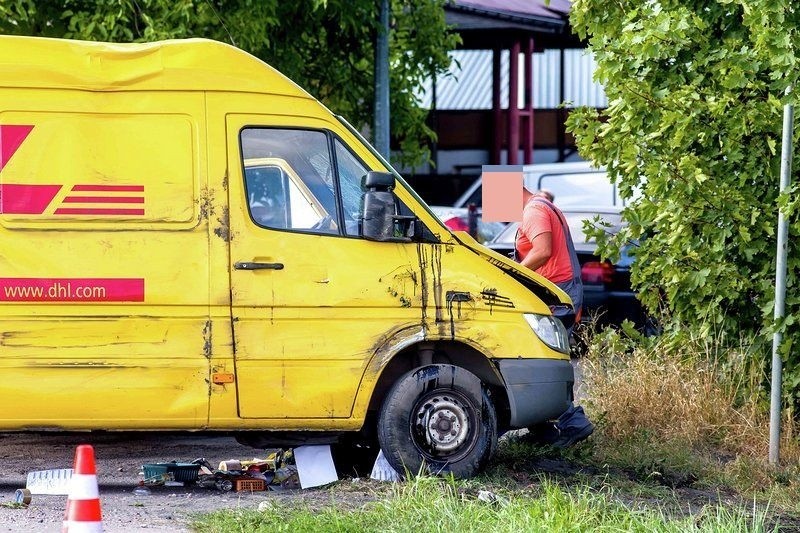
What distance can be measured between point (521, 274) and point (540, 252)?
63.3 inches

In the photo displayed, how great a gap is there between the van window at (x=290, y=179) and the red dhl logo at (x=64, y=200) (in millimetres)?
645

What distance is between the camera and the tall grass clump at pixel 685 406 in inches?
356

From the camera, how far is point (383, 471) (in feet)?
26.6

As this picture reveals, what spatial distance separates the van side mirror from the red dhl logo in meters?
1.24

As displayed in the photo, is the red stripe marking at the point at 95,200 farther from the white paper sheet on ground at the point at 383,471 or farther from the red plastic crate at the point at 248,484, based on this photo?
the white paper sheet on ground at the point at 383,471

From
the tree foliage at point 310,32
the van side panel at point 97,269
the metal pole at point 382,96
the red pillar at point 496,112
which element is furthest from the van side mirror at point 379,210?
the red pillar at point 496,112

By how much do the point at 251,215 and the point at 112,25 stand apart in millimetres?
5201

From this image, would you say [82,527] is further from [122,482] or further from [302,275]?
[122,482]

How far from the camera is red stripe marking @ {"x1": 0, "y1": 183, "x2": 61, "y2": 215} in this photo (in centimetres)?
764

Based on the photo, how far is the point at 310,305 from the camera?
25.6 ft

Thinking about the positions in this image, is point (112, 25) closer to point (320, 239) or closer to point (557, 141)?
point (320, 239)

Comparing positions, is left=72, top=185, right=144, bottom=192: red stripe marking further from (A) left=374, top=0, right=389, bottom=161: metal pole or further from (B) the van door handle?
(A) left=374, top=0, right=389, bottom=161: metal pole

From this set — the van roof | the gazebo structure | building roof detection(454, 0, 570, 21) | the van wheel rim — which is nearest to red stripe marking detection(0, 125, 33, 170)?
the van roof

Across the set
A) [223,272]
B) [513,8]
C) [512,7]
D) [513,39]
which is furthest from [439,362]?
[513,39]
